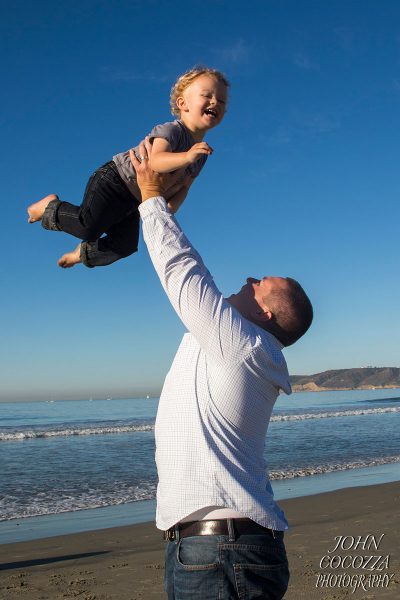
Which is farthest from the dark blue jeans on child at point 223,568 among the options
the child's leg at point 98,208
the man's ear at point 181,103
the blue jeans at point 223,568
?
the man's ear at point 181,103

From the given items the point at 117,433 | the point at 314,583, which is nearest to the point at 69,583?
the point at 314,583

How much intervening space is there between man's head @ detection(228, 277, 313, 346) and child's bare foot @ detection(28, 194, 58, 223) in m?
1.57

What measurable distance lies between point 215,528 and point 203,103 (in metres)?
2.03

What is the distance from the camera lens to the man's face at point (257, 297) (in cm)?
232

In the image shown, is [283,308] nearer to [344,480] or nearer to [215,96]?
[215,96]

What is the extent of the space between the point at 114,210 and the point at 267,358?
1.40 meters

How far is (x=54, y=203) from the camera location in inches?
135

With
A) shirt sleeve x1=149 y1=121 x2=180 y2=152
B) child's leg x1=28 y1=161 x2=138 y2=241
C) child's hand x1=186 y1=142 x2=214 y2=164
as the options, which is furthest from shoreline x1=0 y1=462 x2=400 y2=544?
child's hand x1=186 y1=142 x2=214 y2=164

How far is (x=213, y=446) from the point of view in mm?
2092

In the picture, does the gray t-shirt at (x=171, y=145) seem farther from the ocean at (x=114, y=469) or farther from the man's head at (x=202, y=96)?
the ocean at (x=114, y=469)

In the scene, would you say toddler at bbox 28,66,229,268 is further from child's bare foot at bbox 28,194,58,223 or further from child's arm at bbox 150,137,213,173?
child's arm at bbox 150,137,213,173

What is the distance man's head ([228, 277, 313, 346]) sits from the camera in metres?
2.31

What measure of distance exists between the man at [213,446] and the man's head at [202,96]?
3.71 feet

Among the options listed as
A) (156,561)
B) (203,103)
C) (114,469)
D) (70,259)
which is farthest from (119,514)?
(203,103)
